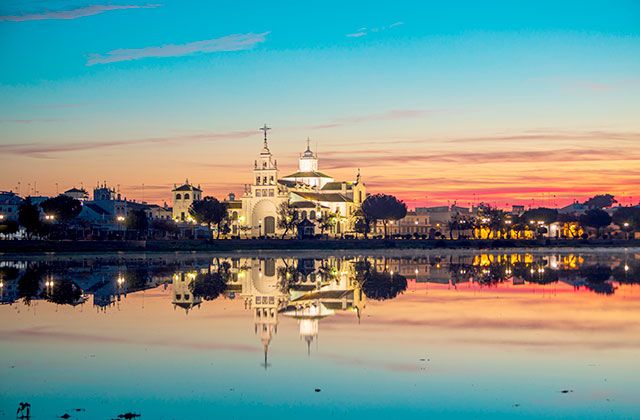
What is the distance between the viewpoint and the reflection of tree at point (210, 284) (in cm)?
3578

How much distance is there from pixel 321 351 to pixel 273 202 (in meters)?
101

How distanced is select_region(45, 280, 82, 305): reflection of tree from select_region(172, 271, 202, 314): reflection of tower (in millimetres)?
3511

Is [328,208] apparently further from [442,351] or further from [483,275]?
[442,351]

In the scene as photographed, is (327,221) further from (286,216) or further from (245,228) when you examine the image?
(245,228)

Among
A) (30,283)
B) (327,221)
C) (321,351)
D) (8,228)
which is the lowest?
(321,351)

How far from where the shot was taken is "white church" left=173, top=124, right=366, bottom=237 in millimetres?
121688

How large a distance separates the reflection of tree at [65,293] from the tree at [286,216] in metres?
75.0

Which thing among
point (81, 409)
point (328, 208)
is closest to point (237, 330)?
point (81, 409)

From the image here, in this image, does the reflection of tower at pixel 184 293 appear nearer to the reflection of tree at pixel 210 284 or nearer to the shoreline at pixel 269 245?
the reflection of tree at pixel 210 284

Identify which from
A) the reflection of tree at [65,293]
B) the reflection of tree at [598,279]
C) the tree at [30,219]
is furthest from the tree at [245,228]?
the reflection of tree at [65,293]

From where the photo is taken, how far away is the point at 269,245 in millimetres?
92438

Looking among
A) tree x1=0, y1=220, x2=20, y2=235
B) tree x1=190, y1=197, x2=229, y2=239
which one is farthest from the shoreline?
tree x1=0, y1=220, x2=20, y2=235

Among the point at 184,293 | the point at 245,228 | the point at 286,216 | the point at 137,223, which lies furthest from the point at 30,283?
the point at 245,228

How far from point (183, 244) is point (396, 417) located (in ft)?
240
